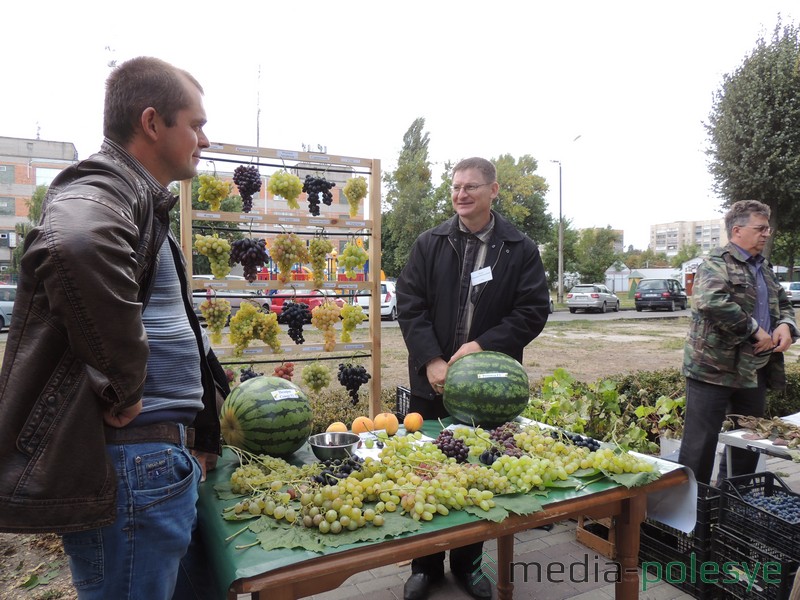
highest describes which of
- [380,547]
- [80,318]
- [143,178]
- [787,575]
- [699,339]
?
[143,178]

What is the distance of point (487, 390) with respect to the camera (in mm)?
2266

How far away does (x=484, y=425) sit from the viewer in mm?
2336

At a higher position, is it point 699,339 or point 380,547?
point 699,339

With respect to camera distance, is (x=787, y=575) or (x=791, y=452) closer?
(x=787, y=575)

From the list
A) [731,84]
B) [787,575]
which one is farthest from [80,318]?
[731,84]

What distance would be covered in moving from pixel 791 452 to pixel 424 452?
2194mm

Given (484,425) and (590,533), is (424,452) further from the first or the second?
(590,533)

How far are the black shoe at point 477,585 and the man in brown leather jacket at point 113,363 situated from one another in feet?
6.41

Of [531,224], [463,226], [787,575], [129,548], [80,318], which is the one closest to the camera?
[80,318]

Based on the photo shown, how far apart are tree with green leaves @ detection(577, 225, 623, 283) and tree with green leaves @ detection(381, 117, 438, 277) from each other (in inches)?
730

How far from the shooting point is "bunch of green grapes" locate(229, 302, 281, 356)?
154 inches

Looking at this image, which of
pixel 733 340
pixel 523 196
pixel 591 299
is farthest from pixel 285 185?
pixel 523 196

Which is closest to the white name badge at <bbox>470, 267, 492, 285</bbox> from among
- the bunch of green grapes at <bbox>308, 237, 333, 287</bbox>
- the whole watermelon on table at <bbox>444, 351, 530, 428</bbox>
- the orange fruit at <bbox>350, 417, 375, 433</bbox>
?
the whole watermelon on table at <bbox>444, 351, 530, 428</bbox>

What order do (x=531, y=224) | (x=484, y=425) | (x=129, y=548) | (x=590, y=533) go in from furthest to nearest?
(x=531, y=224) → (x=590, y=533) → (x=484, y=425) → (x=129, y=548)
